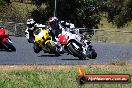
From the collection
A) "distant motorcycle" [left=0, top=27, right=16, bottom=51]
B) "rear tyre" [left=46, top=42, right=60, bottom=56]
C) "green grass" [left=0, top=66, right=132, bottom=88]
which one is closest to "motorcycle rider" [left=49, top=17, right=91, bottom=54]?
"rear tyre" [left=46, top=42, right=60, bottom=56]

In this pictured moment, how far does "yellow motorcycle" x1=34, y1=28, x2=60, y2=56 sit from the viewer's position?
2061 centimetres

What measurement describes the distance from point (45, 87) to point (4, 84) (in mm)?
1014

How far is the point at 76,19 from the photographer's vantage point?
5206 cm

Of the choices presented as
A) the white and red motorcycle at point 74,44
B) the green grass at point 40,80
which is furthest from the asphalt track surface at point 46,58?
the green grass at point 40,80

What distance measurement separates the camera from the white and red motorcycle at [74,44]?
1927 centimetres

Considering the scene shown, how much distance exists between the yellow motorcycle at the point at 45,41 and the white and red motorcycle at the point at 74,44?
1.04 metres

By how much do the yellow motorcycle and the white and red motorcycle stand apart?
1.04 meters

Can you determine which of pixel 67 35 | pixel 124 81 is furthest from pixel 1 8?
pixel 124 81

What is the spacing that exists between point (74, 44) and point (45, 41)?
1.81m

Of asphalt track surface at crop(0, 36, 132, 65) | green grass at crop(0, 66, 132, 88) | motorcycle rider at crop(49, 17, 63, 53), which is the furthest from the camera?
motorcycle rider at crop(49, 17, 63, 53)

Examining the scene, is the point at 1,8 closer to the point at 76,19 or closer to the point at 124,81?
the point at 76,19

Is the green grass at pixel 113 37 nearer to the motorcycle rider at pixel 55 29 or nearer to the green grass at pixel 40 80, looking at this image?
the motorcycle rider at pixel 55 29

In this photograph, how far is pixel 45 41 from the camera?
20656mm

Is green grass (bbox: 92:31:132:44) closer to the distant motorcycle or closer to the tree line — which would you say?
the tree line
